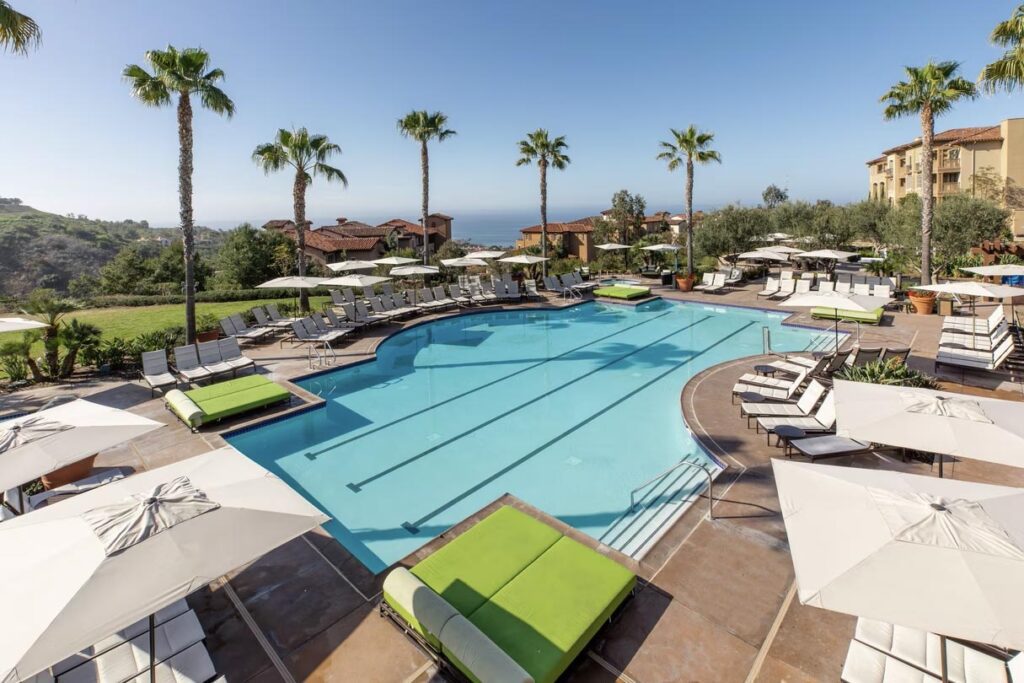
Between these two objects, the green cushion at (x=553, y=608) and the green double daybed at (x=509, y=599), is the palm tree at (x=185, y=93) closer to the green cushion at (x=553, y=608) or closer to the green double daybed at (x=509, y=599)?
the green double daybed at (x=509, y=599)

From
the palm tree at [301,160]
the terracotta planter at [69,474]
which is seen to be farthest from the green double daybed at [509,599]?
the palm tree at [301,160]

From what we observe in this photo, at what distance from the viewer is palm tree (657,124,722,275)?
23891 millimetres

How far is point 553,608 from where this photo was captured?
431 cm

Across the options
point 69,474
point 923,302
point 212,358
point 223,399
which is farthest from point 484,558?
point 923,302

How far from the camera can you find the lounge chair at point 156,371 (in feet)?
37.0

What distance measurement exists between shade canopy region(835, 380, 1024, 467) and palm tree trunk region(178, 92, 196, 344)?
15252 millimetres

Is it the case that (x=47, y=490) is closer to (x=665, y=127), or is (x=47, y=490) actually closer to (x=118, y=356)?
(x=118, y=356)

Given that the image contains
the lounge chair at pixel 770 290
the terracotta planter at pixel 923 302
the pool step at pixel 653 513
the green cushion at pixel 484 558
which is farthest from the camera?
the lounge chair at pixel 770 290

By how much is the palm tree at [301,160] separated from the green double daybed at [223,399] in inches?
354

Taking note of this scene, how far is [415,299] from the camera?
2030 cm

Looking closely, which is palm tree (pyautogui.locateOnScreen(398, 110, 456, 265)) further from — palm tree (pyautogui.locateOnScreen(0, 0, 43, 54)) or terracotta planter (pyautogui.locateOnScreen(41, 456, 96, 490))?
terracotta planter (pyautogui.locateOnScreen(41, 456, 96, 490))

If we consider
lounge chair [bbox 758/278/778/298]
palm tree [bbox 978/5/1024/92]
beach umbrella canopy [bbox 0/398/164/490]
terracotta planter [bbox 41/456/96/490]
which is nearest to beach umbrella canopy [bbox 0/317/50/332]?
terracotta planter [bbox 41/456/96/490]

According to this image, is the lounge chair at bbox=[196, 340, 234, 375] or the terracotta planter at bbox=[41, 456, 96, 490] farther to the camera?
the lounge chair at bbox=[196, 340, 234, 375]

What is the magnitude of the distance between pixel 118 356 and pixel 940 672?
1665 cm
